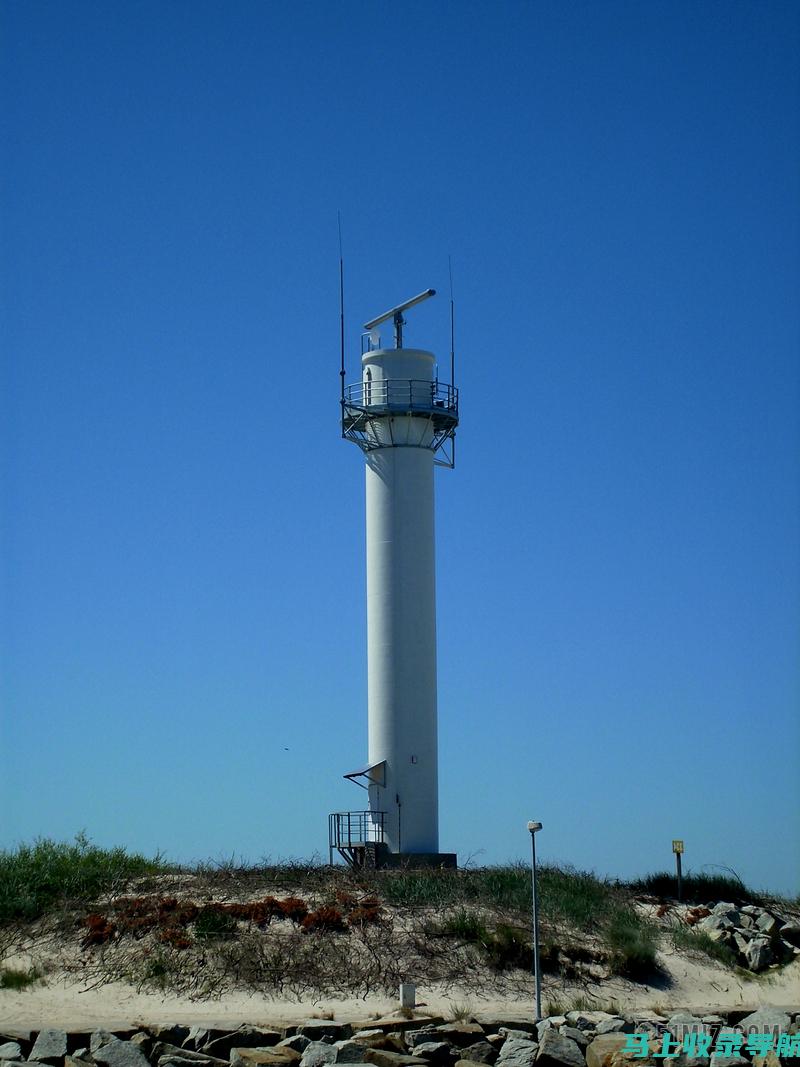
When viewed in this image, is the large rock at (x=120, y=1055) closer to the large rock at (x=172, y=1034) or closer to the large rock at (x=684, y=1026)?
the large rock at (x=172, y=1034)

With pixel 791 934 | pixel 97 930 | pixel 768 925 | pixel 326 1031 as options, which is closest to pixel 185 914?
pixel 97 930

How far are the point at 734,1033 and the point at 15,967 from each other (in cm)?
1411

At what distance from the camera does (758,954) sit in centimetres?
3145

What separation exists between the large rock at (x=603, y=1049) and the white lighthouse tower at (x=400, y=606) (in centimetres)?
1371

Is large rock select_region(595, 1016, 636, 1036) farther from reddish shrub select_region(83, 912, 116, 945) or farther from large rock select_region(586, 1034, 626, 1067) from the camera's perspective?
reddish shrub select_region(83, 912, 116, 945)

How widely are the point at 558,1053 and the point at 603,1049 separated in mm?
754

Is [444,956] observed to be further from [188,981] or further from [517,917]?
[188,981]

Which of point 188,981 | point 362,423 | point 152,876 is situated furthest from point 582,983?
point 362,423

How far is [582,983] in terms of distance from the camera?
28.6 meters

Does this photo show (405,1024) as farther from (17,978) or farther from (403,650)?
(403,650)

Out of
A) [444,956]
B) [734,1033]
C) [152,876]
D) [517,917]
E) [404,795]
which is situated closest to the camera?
[734,1033]

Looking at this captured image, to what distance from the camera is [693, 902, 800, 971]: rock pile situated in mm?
31614

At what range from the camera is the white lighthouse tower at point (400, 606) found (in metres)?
37.7

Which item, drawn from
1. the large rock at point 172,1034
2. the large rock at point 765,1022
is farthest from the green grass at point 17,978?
the large rock at point 765,1022
